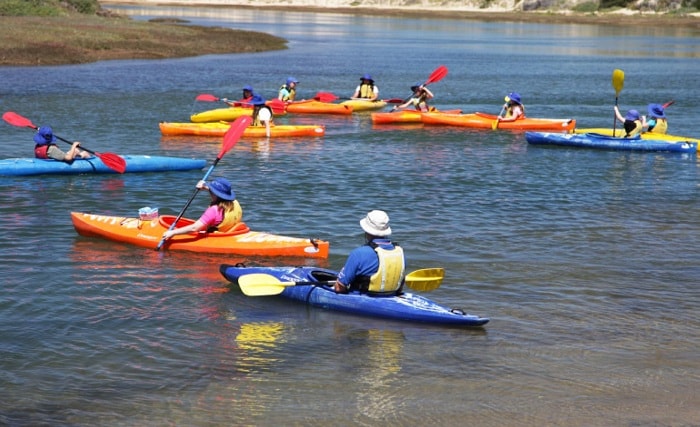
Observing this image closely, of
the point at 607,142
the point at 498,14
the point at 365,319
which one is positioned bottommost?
the point at 365,319

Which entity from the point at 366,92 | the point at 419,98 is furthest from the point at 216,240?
the point at 366,92

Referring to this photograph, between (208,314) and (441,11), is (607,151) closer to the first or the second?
(208,314)

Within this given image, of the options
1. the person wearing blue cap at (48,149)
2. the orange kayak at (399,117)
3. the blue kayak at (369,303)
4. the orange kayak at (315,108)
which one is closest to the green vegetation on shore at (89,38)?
the orange kayak at (315,108)

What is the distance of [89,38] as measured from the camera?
53.7 metres

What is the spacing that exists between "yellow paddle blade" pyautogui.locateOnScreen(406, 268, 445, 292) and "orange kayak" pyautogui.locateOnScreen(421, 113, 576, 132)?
680 inches

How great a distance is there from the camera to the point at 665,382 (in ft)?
34.3

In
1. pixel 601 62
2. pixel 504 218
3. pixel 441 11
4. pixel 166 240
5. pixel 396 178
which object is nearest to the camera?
pixel 166 240

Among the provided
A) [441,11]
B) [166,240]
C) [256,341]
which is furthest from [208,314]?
[441,11]

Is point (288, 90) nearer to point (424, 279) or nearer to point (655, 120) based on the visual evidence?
point (655, 120)

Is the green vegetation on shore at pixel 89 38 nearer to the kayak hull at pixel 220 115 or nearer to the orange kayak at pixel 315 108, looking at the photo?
the orange kayak at pixel 315 108

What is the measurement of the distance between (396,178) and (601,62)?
36849mm

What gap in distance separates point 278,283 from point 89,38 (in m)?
44.5

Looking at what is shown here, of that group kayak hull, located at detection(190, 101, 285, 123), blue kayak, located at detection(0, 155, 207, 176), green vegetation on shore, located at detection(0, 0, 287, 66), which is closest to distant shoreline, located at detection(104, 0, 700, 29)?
green vegetation on shore, located at detection(0, 0, 287, 66)

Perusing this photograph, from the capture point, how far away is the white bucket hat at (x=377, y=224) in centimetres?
1138
